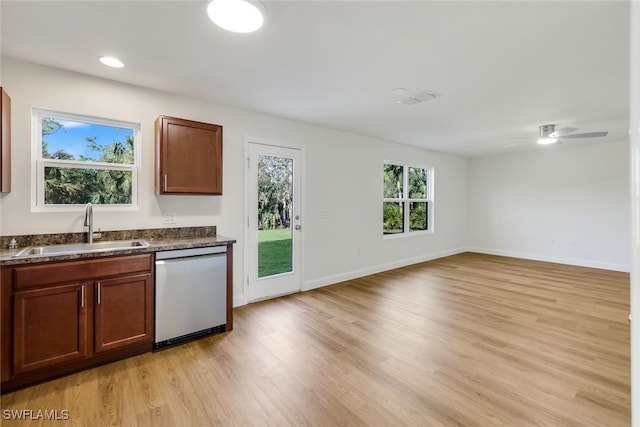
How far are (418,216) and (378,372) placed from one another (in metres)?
4.69

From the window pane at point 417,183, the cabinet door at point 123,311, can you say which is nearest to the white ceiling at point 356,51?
the cabinet door at point 123,311

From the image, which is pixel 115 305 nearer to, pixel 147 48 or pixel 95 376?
pixel 95 376

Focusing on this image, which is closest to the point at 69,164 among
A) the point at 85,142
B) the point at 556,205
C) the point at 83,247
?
the point at 85,142

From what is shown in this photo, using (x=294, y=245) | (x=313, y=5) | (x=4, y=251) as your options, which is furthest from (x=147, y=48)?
(x=294, y=245)

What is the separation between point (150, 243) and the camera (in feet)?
9.27

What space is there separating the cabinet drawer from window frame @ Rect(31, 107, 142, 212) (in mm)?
772

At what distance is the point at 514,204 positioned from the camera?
694 centimetres

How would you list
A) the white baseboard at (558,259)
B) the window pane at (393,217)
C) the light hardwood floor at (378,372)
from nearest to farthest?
1. the light hardwood floor at (378,372)
2. the white baseboard at (558,259)
3. the window pane at (393,217)

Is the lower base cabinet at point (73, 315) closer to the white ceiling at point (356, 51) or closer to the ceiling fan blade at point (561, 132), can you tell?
the white ceiling at point (356, 51)

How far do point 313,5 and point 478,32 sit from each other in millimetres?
1200

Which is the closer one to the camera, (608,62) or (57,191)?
(608,62)

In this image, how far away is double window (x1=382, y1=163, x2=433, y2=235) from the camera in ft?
19.0

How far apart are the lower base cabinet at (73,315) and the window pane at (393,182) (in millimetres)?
4364

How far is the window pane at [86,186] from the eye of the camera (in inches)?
107
